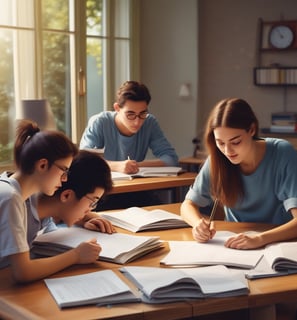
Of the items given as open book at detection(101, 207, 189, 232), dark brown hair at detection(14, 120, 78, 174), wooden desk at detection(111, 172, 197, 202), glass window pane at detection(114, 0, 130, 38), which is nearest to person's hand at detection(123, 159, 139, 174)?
wooden desk at detection(111, 172, 197, 202)

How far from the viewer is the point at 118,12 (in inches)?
209

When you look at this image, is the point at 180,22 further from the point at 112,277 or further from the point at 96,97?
the point at 112,277

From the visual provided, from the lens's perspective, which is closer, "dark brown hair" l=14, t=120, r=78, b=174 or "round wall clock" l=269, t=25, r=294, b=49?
"dark brown hair" l=14, t=120, r=78, b=174

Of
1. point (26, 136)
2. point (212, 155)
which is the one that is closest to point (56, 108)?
point (212, 155)

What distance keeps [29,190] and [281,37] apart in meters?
4.47

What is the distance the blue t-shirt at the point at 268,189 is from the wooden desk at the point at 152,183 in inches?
28.4

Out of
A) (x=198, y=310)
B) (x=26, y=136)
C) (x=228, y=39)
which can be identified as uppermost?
(x=228, y=39)

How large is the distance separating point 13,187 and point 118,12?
12.8ft

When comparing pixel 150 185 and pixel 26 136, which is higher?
pixel 26 136

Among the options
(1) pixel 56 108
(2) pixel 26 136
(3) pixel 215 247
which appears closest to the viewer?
(2) pixel 26 136

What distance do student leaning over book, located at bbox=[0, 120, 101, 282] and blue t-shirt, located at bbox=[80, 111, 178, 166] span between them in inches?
73.6

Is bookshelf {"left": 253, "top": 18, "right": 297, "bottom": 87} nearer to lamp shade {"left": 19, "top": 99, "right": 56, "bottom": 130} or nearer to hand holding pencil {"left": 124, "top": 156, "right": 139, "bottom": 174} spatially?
lamp shade {"left": 19, "top": 99, "right": 56, "bottom": 130}

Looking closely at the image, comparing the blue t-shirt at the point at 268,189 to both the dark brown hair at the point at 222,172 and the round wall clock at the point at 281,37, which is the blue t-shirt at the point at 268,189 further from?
the round wall clock at the point at 281,37

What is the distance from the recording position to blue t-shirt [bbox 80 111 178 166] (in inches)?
146
